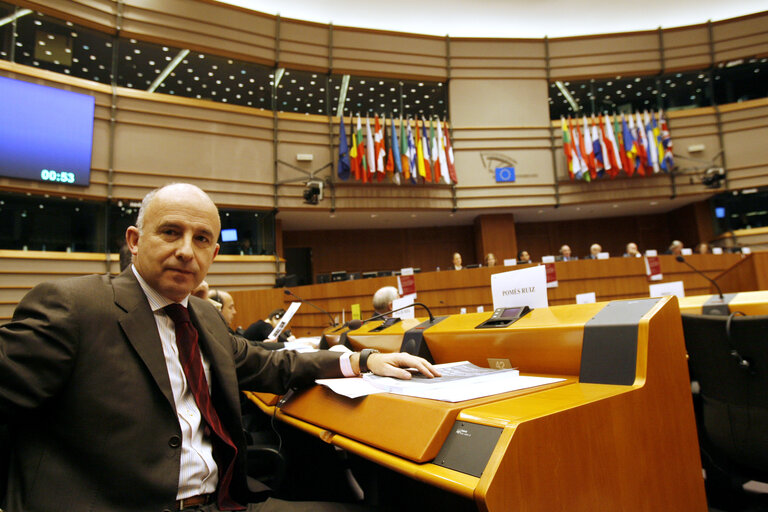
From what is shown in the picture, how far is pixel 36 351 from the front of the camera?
2.65ft

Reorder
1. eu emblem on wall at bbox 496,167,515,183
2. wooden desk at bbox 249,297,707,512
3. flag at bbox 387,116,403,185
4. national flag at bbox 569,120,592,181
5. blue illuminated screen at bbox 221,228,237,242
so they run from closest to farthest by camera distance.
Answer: wooden desk at bbox 249,297,707,512
blue illuminated screen at bbox 221,228,237,242
flag at bbox 387,116,403,185
national flag at bbox 569,120,592,181
eu emblem on wall at bbox 496,167,515,183

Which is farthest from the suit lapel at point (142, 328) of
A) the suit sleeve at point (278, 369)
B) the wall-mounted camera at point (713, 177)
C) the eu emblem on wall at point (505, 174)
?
the wall-mounted camera at point (713, 177)

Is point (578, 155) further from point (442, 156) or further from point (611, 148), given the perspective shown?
point (442, 156)

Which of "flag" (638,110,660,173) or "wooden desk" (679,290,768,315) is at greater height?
"flag" (638,110,660,173)

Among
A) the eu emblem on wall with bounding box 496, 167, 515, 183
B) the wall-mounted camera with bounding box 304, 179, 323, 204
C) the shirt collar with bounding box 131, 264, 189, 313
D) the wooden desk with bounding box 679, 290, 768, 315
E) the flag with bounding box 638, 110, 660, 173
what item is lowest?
the wooden desk with bounding box 679, 290, 768, 315

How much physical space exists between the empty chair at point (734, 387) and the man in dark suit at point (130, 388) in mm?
1024

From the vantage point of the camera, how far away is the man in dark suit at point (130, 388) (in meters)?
0.81

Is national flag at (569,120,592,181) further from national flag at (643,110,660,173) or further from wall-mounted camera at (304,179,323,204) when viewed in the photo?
wall-mounted camera at (304,179,323,204)

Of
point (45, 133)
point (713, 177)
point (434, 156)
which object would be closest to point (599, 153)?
point (713, 177)

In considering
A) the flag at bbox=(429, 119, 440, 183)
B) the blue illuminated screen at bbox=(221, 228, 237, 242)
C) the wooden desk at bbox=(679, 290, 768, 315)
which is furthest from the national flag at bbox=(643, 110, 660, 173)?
the blue illuminated screen at bbox=(221, 228, 237, 242)

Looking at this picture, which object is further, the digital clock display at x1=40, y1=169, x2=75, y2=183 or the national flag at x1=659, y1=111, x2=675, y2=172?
the national flag at x1=659, y1=111, x2=675, y2=172

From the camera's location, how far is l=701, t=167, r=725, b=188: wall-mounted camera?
27.7ft

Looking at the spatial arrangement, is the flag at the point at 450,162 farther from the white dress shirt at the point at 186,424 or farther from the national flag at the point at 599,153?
the white dress shirt at the point at 186,424

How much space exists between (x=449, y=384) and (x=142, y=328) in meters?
0.72
